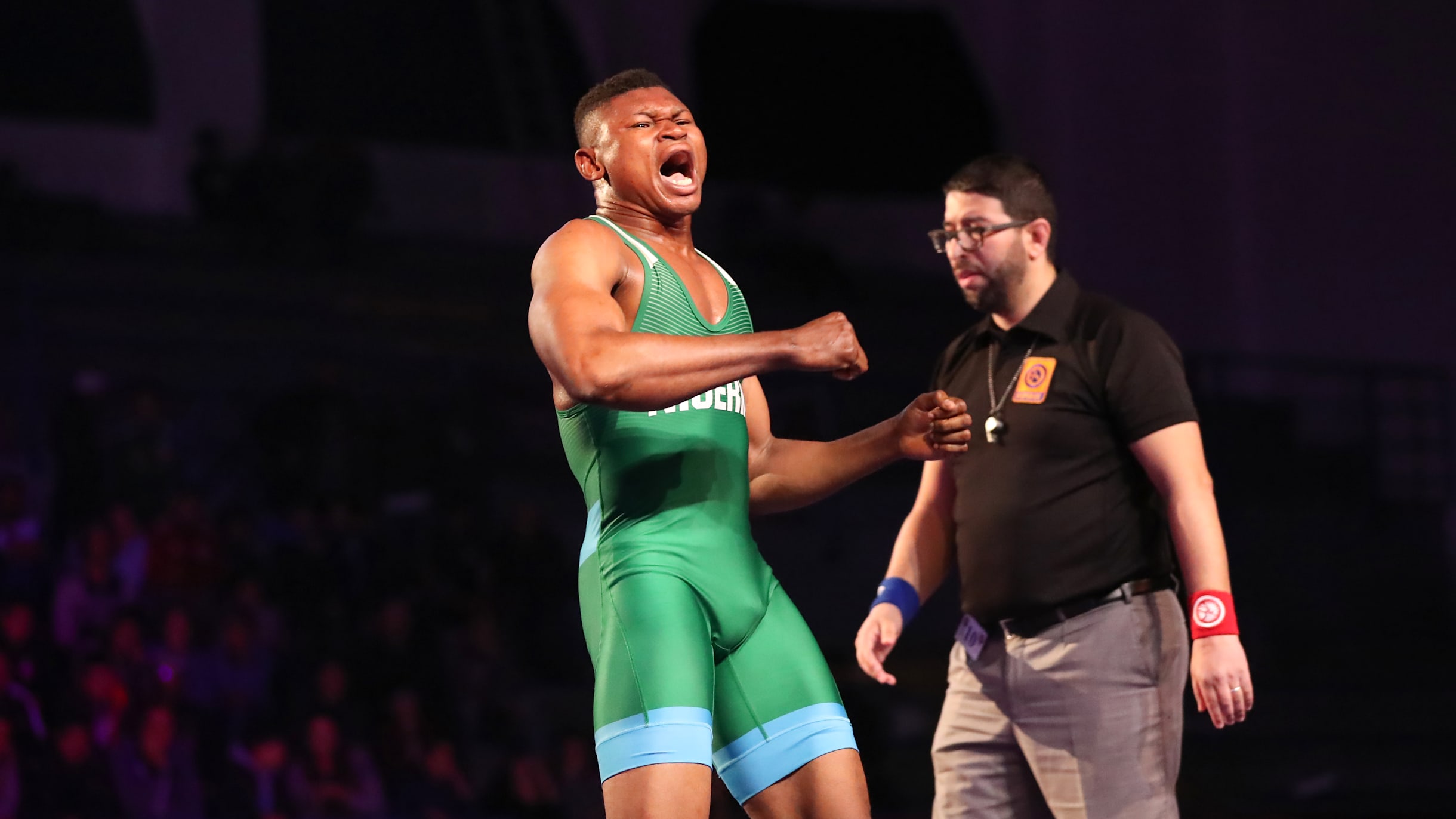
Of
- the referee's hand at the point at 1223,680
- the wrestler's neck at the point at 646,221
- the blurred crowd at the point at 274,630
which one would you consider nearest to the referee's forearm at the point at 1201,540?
the referee's hand at the point at 1223,680

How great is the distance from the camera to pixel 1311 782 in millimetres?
7539

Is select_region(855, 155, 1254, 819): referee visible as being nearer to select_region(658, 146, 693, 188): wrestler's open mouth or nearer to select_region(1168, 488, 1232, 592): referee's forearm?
select_region(1168, 488, 1232, 592): referee's forearm

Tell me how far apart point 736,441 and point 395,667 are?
181 inches

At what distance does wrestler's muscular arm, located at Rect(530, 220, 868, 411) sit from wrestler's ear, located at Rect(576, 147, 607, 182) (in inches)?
14.0

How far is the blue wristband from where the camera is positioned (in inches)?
129

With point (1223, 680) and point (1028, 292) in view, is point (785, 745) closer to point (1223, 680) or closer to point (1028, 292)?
point (1223, 680)

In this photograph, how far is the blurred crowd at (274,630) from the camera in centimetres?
595

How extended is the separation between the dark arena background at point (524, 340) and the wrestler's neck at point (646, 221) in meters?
4.21

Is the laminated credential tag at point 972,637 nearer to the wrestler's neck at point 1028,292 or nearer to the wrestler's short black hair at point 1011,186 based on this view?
the wrestler's neck at point 1028,292

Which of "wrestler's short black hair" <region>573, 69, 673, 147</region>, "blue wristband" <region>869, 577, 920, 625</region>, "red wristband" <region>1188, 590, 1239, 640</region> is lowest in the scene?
"blue wristband" <region>869, 577, 920, 625</region>

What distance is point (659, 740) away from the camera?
87.0 inches

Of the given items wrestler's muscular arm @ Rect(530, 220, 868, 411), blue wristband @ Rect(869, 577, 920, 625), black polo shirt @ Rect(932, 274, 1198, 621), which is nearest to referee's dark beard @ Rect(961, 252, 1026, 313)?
black polo shirt @ Rect(932, 274, 1198, 621)

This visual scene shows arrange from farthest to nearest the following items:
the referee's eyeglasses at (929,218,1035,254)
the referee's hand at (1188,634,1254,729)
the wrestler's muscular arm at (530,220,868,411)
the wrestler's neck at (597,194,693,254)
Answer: the referee's eyeglasses at (929,218,1035,254)
the referee's hand at (1188,634,1254,729)
the wrestler's neck at (597,194,693,254)
the wrestler's muscular arm at (530,220,868,411)

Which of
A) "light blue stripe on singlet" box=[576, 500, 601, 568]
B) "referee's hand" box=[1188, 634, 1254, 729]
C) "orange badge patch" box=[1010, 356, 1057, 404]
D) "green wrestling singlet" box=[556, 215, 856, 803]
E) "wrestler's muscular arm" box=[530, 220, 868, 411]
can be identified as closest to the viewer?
"wrestler's muscular arm" box=[530, 220, 868, 411]
